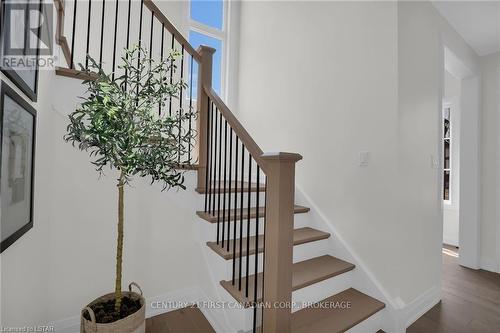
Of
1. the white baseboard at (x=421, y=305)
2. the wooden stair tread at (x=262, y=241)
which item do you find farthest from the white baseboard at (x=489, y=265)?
the wooden stair tread at (x=262, y=241)

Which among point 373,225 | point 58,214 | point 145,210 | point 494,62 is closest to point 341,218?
point 373,225

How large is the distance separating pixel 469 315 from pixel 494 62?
299 cm

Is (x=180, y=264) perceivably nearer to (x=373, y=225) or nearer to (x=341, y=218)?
(x=341, y=218)

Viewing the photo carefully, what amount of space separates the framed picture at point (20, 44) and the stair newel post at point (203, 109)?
1164mm

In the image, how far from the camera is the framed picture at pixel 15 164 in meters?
0.99

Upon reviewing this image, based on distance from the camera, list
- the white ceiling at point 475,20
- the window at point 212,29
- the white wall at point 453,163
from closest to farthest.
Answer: the white ceiling at point 475,20, the window at point 212,29, the white wall at point 453,163

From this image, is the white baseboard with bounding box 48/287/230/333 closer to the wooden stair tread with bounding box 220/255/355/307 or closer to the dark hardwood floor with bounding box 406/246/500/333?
the wooden stair tread with bounding box 220/255/355/307

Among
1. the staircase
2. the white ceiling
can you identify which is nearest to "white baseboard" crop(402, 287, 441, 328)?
the staircase

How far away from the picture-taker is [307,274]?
2.02 meters

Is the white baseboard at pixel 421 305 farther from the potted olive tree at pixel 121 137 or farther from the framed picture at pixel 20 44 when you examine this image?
the framed picture at pixel 20 44

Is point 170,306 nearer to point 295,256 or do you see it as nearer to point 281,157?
point 295,256

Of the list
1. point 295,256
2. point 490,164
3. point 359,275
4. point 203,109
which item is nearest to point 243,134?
point 203,109

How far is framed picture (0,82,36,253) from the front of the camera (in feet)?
3.23

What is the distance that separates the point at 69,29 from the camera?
9.77ft
